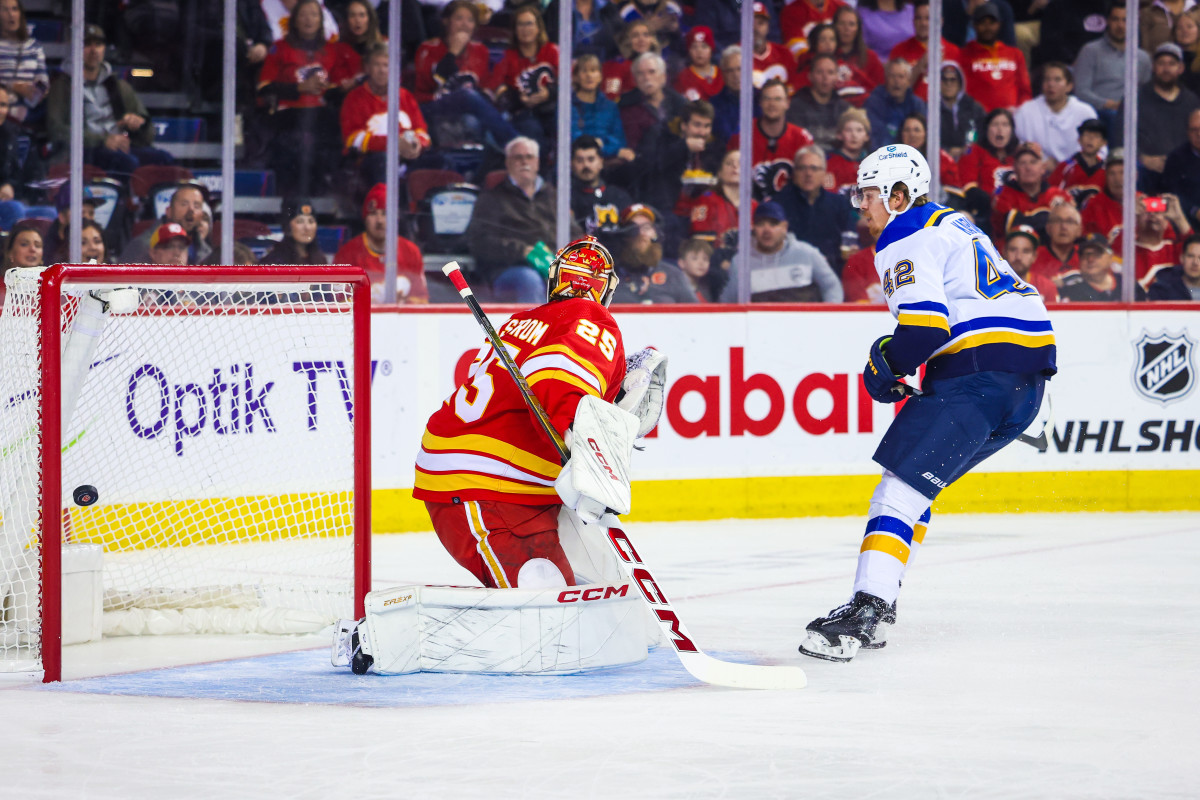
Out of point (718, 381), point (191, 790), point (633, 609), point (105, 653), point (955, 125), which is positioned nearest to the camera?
point (191, 790)

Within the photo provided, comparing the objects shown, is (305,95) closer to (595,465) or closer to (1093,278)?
Result: (1093,278)

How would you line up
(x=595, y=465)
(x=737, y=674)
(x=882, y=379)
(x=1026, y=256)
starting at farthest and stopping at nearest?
(x=1026, y=256)
(x=882, y=379)
(x=737, y=674)
(x=595, y=465)

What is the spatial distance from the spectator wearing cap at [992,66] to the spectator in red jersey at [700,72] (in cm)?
119

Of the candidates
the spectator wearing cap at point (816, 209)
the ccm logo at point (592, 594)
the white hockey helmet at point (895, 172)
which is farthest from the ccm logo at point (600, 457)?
the spectator wearing cap at point (816, 209)

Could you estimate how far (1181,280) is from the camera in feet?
23.5

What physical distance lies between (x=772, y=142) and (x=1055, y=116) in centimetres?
139

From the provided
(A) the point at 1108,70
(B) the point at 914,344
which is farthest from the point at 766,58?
(B) the point at 914,344

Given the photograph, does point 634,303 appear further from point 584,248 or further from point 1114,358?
point 584,248

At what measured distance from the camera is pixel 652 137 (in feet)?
22.7

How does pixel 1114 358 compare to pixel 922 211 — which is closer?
pixel 922 211

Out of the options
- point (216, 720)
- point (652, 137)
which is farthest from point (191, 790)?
point (652, 137)

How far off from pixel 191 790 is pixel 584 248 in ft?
5.13

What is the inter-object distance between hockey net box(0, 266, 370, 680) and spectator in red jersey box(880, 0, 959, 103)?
2.94 metres

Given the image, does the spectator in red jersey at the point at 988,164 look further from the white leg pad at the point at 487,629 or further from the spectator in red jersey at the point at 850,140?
the white leg pad at the point at 487,629
